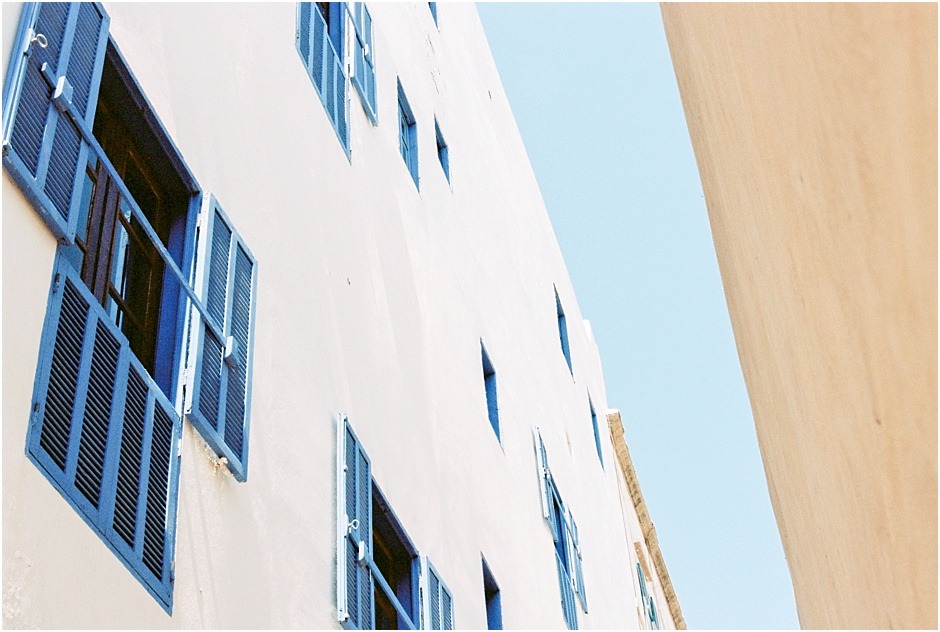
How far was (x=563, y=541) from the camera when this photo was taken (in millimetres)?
14164

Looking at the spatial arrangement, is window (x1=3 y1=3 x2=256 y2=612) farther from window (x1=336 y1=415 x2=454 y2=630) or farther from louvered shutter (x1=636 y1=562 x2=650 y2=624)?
louvered shutter (x1=636 y1=562 x2=650 y2=624)

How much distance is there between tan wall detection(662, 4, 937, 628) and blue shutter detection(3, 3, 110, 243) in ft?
8.17

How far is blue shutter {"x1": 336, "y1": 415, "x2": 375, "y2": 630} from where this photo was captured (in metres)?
6.55

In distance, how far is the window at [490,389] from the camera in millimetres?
12672

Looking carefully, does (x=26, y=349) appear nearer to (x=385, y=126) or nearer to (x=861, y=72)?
(x=861, y=72)

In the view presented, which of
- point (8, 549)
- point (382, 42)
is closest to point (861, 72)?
point (8, 549)

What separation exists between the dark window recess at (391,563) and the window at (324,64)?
3060mm

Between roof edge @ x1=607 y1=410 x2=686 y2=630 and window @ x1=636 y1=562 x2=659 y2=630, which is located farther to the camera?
roof edge @ x1=607 y1=410 x2=686 y2=630

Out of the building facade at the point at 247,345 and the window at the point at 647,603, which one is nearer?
the building facade at the point at 247,345

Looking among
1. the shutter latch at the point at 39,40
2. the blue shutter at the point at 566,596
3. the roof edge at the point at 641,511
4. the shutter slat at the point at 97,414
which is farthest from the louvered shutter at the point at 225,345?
the roof edge at the point at 641,511

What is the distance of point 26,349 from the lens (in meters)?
4.10

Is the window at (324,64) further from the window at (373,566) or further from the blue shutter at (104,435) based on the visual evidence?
the blue shutter at (104,435)

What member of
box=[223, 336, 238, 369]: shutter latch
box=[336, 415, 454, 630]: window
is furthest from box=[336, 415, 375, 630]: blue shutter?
box=[223, 336, 238, 369]: shutter latch

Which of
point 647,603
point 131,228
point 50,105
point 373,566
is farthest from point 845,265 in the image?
point 647,603
